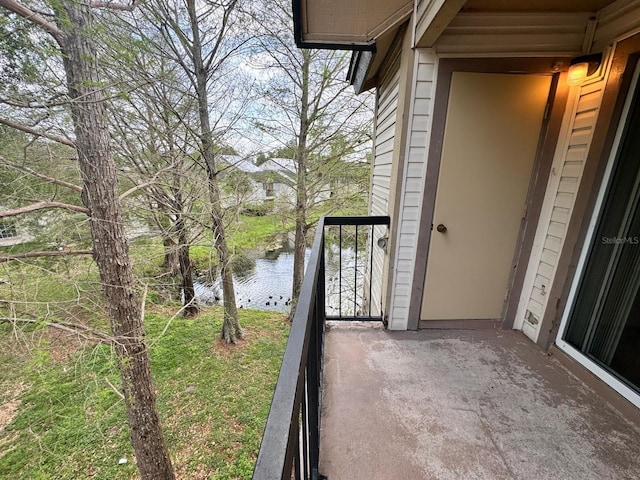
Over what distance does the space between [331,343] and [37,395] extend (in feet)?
20.8

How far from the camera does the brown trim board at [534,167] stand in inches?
73.1

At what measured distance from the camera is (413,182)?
2.07 metres

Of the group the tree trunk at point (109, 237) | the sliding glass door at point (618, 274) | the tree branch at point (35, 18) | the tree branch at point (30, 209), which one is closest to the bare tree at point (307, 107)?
the tree trunk at point (109, 237)

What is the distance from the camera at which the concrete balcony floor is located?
1271mm

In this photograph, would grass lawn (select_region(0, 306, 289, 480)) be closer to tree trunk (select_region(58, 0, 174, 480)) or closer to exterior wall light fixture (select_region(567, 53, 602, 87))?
tree trunk (select_region(58, 0, 174, 480))

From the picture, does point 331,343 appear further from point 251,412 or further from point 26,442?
point 26,442

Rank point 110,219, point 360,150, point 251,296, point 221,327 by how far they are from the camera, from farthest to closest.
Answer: point 251,296
point 221,327
point 360,150
point 110,219

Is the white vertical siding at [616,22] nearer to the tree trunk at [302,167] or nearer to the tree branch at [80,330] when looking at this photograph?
the tree branch at [80,330]

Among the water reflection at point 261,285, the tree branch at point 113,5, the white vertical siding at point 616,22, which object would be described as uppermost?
the tree branch at point 113,5

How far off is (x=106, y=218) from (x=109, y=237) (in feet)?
0.76

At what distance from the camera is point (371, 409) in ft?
5.12

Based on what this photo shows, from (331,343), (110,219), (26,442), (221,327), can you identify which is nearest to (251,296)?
(221,327)

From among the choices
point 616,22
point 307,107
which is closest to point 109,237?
point 616,22

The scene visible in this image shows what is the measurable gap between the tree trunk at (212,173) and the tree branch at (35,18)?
264 cm
